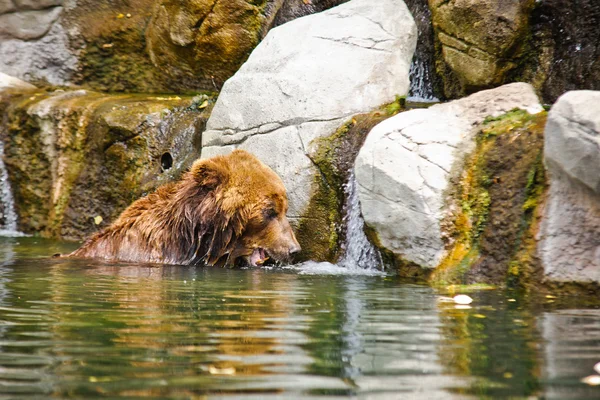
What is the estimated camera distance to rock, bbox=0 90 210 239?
12.1 m

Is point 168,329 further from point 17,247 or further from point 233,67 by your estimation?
point 233,67

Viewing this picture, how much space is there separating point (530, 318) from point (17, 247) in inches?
302

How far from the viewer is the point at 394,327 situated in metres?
5.33

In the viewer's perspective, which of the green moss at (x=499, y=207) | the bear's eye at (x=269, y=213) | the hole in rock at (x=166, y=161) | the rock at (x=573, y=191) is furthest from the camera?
the hole in rock at (x=166, y=161)

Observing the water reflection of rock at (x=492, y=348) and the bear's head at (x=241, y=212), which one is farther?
the bear's head at (x=241, y=212)

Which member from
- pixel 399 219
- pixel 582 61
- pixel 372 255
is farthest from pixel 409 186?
pixel 582 61

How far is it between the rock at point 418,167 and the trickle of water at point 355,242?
1.89 ft

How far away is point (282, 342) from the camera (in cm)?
473

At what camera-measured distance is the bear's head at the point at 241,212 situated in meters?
9.18

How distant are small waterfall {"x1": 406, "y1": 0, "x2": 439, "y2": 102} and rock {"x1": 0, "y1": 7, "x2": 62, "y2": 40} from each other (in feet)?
22.7

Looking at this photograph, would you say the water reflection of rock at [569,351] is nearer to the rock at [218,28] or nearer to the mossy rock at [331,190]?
the mossy rock at [331,190]

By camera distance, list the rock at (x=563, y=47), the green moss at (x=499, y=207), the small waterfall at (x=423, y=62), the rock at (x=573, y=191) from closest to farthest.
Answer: the rock at (x=573, y=191), the green moss at (x=499, y=207), the rock at (x=563, y=47), the small waterfall at (x=423, y=62)

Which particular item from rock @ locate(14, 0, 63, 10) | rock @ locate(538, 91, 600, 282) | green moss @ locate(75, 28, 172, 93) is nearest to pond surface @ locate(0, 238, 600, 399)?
rock @ locate(538, 91, 600, 282)

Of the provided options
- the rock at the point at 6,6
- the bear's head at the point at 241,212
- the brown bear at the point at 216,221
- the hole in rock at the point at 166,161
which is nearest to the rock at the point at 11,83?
the rock at the point at 6,6
